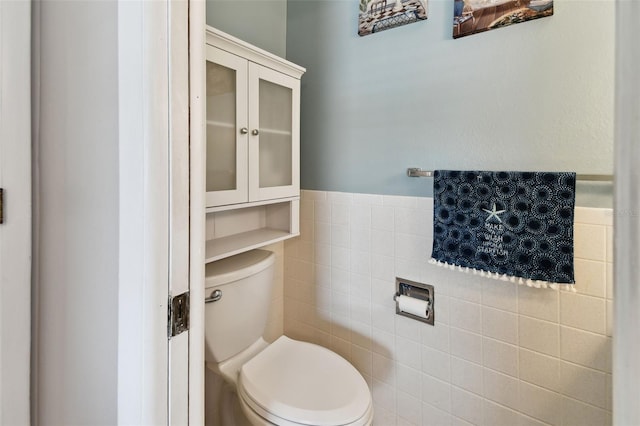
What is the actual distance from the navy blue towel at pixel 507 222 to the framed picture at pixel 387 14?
0.63 metres

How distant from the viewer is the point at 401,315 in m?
1.32

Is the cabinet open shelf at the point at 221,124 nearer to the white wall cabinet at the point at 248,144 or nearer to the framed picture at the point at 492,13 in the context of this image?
the white wall cabinet at the point at 248,144

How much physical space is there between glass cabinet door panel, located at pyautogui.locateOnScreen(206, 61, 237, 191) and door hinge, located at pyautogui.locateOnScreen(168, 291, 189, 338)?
1.87 feet

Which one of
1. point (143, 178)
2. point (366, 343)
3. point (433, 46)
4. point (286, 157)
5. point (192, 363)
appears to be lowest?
point (366, 343)

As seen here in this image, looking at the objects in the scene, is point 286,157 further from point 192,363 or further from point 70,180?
point 192,363

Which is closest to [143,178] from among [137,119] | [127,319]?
[137,119]

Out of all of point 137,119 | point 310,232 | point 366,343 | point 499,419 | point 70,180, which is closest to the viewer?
point 137,119

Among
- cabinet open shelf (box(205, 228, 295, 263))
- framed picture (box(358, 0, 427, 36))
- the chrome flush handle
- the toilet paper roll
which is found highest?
framed picture (box(358, 0, 427, 36))

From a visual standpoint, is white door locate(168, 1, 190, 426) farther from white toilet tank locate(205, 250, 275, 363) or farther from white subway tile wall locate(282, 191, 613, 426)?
white subway tile wall locate(282, 191, 613, 426)

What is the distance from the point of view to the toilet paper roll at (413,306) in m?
1.22

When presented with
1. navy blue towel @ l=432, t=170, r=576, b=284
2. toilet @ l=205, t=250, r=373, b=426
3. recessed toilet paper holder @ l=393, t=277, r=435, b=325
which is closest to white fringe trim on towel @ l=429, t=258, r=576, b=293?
navy blue towel @ l=432, t=170, r=576, b=284

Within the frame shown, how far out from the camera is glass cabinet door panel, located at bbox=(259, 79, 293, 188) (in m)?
1.30

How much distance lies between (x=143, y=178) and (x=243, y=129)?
70 centimetres

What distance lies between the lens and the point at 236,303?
121 centimetres
